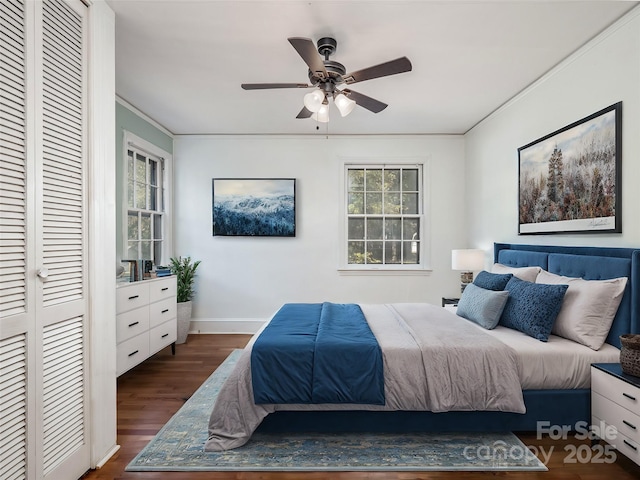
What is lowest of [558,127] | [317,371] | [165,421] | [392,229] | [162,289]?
[165,421]

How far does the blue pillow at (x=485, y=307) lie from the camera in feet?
9.27

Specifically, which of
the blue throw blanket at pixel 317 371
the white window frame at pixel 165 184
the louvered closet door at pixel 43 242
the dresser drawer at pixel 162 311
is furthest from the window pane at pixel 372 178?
the louvered closet door at pixel 43 242

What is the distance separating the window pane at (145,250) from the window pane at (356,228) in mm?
2595

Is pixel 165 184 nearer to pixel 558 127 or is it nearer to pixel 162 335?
pixel 162 335

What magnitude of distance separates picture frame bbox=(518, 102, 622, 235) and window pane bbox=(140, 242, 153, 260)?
413 cm

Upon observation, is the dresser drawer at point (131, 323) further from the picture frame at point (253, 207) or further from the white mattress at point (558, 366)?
the white mattress at point (558, 366)

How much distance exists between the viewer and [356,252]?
5191 mm

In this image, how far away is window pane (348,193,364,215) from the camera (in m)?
5.17

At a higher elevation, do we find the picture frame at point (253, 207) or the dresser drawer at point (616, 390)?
the picture frame at point (253, 207)

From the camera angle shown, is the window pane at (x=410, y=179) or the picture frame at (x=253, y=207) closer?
the picture frame at (x=253, y=207)

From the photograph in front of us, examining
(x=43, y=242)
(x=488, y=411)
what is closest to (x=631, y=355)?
(x=488, y=411)

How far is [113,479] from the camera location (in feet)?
6.56

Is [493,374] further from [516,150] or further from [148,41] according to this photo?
[148,41]

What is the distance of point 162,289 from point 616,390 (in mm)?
3785
